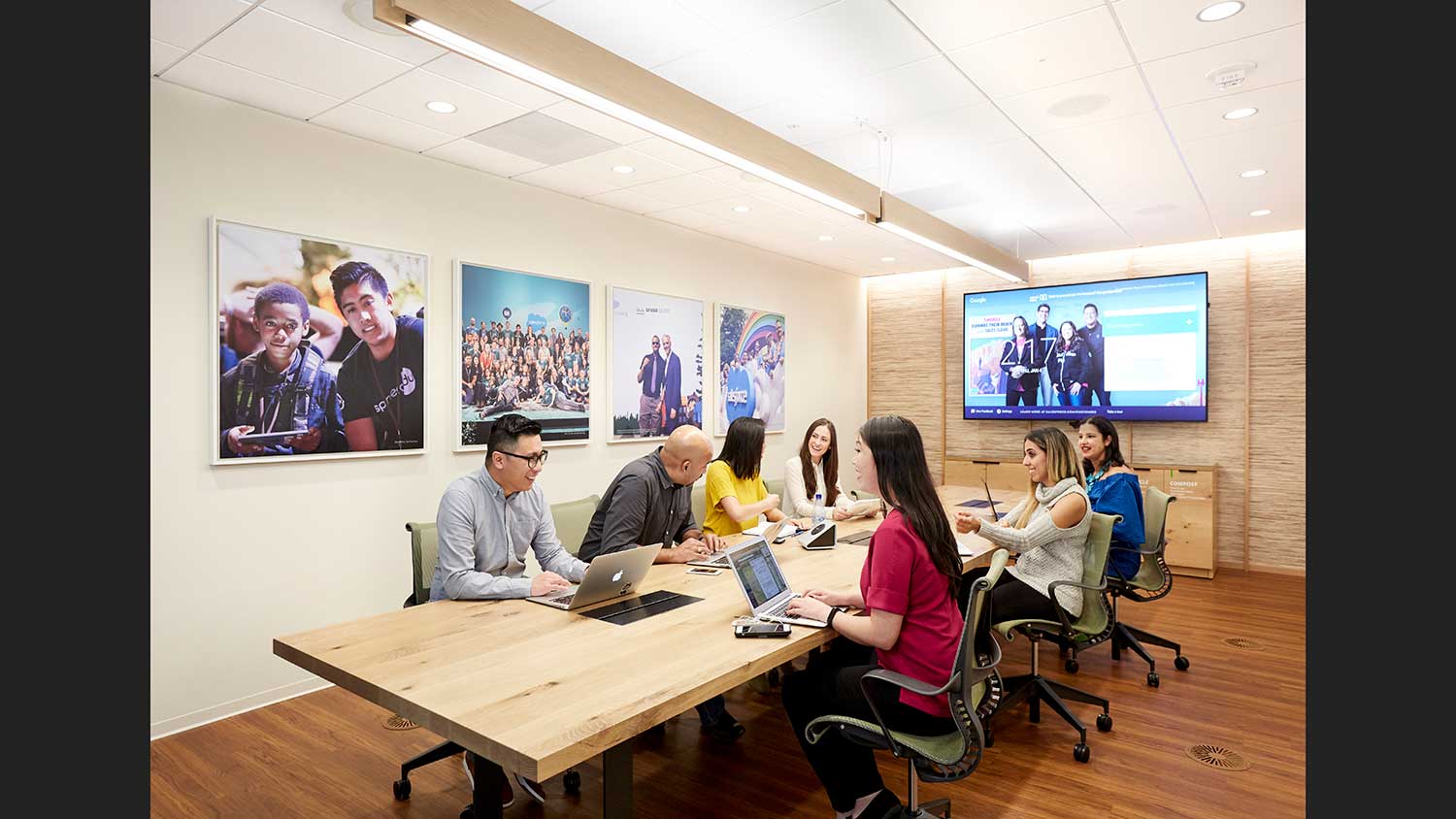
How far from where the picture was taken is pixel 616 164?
15.0 feet

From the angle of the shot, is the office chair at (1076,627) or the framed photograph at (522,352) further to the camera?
the framed photograph at (522,352)

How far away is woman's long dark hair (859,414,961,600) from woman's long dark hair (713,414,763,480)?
1.66 m

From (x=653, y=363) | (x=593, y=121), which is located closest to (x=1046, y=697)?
(x=593, y=121)

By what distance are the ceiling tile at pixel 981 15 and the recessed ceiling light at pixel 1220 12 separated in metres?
0.42

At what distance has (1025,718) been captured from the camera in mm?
3660

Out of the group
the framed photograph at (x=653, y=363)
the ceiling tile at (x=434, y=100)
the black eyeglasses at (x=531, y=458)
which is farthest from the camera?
the framed photograph at (x=653, y=363)

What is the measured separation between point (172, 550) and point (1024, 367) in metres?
6.75

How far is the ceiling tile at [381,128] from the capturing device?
378cm

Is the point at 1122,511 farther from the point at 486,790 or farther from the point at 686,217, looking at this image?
the point at 686,217

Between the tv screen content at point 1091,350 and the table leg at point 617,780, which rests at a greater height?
the tv screen content at point 1091,350

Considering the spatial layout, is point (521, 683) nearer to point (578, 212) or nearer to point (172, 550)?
point (172, 550)

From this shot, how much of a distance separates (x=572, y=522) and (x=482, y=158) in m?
2.13

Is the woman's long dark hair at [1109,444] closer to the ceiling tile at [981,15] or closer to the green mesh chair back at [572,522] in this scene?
the ceiling tile at [981,15]

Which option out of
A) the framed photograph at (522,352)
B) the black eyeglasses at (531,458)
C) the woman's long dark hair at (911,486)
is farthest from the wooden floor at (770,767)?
the framed photograph at (522,352)
